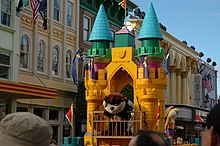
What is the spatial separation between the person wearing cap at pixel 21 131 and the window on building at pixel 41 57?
2226cm

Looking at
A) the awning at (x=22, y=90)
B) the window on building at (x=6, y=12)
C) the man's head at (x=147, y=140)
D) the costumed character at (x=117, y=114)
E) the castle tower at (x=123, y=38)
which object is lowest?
the costumed character at (x=117, y=114)

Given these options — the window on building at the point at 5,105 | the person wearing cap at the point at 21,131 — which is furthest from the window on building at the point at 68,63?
the person wearing cap at the point at 21,131

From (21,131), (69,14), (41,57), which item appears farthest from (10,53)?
(21,131)

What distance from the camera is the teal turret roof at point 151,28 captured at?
51.6 ft

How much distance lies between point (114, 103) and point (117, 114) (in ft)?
1.33

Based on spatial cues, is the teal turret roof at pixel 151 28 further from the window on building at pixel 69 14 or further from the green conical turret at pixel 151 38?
the window on building at pixel 69 14

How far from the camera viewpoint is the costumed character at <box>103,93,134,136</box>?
48.1 feet

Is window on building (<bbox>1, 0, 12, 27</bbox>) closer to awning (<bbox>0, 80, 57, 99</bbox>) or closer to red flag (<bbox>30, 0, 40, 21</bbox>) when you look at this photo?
red flag (<bbox>30, 0, 40, 21</bbox>)

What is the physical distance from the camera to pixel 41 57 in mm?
24844

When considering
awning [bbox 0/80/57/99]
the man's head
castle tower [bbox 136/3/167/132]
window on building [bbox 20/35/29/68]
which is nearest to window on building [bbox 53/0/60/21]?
window on building [bbox 20/35/29/68]

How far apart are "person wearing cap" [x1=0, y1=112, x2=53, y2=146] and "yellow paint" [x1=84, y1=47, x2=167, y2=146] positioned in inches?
500

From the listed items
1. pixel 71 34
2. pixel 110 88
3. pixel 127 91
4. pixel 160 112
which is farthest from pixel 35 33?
pixel 160 112

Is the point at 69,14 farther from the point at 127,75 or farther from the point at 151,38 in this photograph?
the point at 151,38

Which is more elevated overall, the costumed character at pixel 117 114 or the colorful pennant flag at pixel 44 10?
the colorful pennant flag at pixel 44 10
